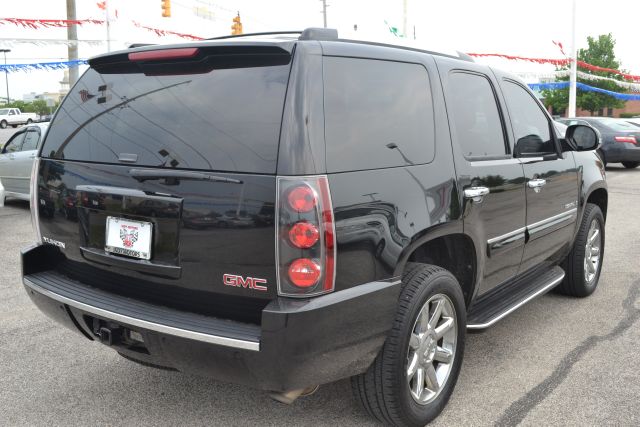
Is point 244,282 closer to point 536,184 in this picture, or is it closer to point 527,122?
point 536,184

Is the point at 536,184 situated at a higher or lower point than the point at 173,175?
lower

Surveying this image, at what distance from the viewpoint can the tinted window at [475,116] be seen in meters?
3.39

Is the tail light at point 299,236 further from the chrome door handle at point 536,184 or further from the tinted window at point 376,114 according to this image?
the chrome door handle at point 536,184

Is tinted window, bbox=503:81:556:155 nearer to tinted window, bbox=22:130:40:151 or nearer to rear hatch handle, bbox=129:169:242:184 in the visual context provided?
rear hatch handle, bbox=129:169:242:184

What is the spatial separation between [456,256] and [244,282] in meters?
1.46

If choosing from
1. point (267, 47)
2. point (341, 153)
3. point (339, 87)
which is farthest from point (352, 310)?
point (267, 47)

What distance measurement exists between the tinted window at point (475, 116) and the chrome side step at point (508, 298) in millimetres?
915

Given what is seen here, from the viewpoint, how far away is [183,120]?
8.80 ft

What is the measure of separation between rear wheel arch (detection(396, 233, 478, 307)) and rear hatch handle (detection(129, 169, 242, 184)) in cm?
117

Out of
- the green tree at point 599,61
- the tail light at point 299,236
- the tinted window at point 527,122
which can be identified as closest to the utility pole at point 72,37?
the tinted window at point 527,122

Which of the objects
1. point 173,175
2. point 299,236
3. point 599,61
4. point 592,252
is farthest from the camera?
point 599,61

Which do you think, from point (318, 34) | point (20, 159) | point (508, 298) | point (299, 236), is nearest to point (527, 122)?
point (508, 298)

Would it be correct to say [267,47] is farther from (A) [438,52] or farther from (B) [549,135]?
(B) [549,135]

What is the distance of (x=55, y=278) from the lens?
3.16 metres
